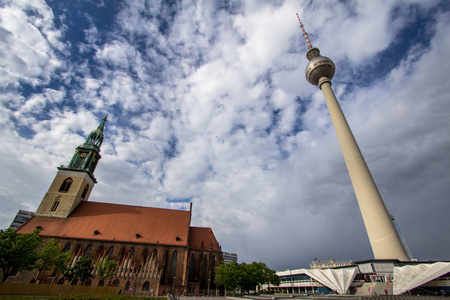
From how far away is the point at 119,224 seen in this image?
47.1 m

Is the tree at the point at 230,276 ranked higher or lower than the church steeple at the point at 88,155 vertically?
lower

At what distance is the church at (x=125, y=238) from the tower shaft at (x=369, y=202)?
3085 cm

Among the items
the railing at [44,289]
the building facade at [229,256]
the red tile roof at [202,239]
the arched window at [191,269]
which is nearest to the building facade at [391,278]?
the red tile roof at [202,239]

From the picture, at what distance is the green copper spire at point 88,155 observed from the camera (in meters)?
52.2

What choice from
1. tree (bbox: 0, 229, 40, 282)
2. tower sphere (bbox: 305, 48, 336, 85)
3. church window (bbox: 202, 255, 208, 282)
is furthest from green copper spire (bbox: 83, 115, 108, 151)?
tower sphere (bbox: 305, 48, 336, 85)

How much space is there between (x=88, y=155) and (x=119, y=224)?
19724 millimetres

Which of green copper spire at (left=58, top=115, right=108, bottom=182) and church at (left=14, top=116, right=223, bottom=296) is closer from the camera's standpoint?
church at (left=14, top=116, right=223, bottom=296)

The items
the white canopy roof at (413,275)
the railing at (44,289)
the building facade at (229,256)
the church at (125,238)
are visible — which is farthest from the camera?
the building facade at (229,256)

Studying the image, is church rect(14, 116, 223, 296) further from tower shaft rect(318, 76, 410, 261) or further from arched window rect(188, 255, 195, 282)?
tower shaft rect(318, 76, 410, 261)

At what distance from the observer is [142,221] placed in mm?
49125

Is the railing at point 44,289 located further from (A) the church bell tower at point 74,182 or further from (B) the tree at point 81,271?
(A) the church bell tower at point 74,182

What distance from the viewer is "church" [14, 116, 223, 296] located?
38656mm

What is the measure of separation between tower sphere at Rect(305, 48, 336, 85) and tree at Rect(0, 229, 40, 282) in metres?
62.7

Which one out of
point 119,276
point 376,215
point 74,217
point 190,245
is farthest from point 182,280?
point 376,215
